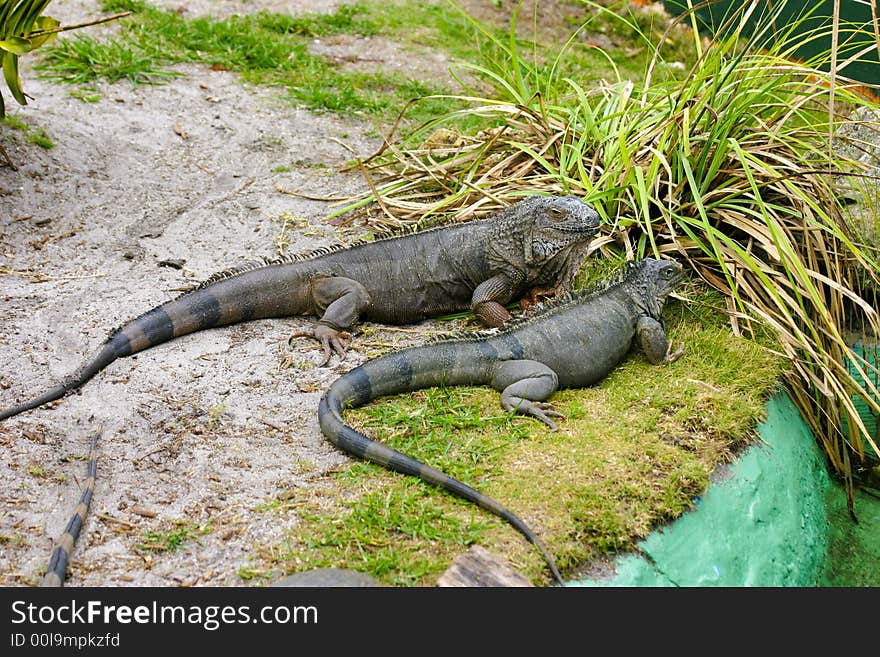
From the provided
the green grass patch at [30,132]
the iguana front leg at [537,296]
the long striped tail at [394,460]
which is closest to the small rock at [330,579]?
the long striped tail at [394,460]

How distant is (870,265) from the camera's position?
16.0 ft

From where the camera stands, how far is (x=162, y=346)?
14.6ft

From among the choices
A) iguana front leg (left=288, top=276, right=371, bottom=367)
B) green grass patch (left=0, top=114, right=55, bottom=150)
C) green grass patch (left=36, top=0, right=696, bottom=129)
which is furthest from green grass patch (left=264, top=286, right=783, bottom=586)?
green grass patch (left=0, top=114, right=55, bottom=150)

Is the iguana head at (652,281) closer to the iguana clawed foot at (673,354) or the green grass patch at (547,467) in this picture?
the iguana clawed foot at (673,354)

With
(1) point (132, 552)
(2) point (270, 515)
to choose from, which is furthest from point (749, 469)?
(1) point (132, 552)

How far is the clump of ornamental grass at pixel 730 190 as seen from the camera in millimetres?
4746

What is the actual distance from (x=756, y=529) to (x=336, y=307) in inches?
94.3

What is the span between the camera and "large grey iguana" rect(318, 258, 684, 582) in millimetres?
3984

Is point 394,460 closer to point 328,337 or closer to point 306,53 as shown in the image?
point 328,337

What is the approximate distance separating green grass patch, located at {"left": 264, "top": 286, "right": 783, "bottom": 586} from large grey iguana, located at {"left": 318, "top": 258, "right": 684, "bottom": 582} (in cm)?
8

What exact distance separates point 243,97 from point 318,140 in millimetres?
977

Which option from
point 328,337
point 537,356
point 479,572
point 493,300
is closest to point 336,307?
point 328,337

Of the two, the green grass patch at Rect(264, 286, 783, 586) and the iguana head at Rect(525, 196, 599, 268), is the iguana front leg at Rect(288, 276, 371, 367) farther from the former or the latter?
the iguana head at Rect(525, 196, 599, 268)

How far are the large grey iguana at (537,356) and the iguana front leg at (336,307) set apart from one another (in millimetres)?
592
